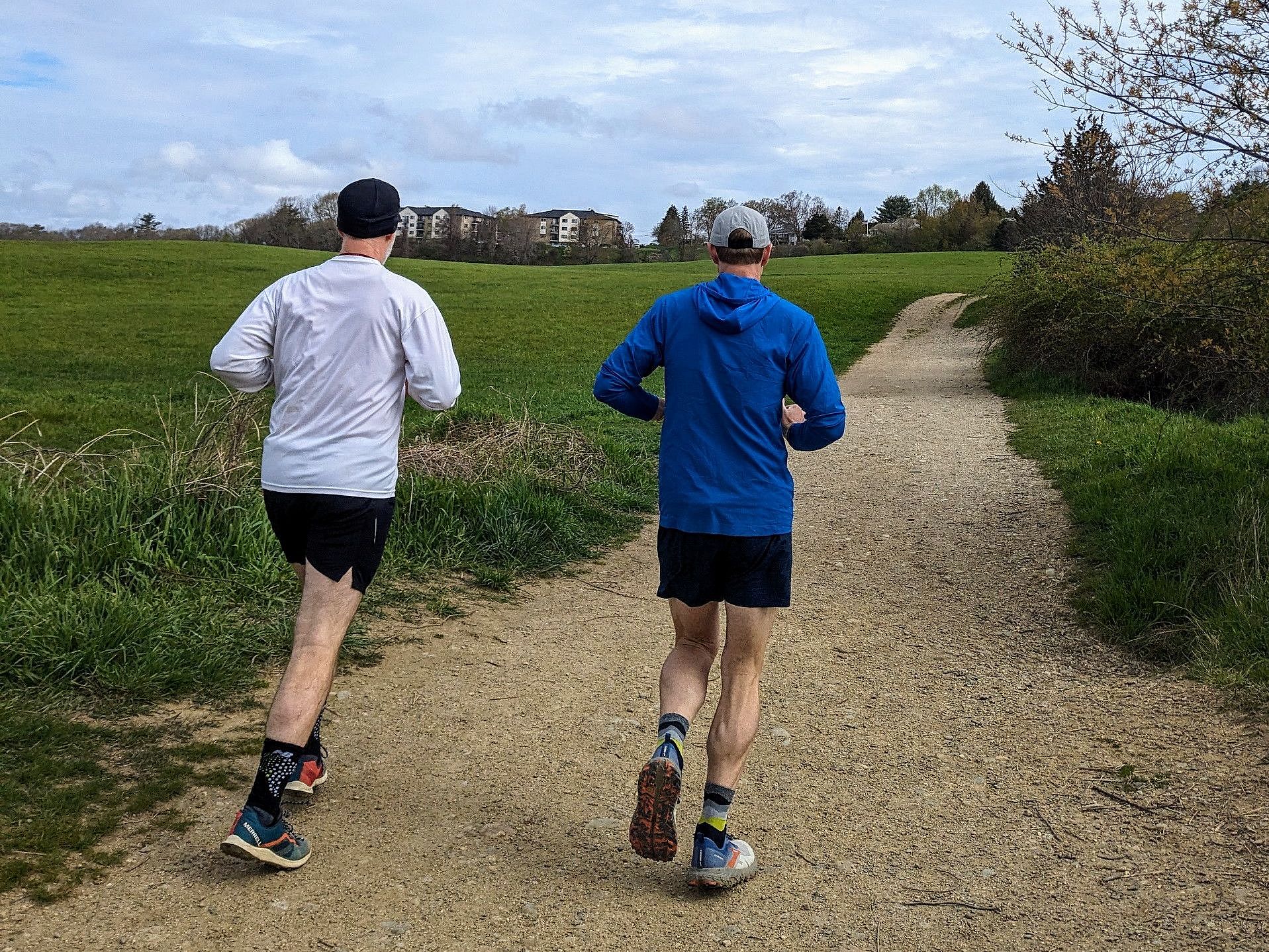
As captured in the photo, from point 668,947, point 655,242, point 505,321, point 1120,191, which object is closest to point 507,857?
point 668,947

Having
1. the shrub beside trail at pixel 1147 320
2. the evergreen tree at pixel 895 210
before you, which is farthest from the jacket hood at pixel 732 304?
the evergreen tree at pixel 895 210

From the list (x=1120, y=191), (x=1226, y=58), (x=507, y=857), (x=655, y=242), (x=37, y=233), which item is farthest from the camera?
(x=655, y=242)

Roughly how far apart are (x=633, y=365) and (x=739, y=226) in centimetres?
54

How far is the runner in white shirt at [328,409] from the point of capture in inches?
142

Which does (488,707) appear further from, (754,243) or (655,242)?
(655,242)

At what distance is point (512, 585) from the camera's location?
744 centimetres

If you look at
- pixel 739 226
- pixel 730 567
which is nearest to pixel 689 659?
pixel 730 567

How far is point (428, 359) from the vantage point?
3654 millimetres

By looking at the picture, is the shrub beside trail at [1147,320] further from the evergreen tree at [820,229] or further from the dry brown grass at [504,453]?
the evergreen tree at [820,229]

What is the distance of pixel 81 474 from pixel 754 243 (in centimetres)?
524

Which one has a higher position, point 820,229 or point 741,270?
point 820,229

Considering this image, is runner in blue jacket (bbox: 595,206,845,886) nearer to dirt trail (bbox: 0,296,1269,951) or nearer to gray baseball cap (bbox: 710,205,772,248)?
gray baseball cap (bbox: 710,205,772,248)

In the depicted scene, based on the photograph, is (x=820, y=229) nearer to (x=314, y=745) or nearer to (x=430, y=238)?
(x=430, y=238)

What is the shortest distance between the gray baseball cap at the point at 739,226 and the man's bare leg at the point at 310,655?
5.25ft
